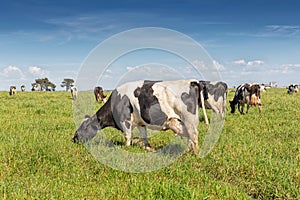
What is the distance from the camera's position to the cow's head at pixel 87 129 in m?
8.91

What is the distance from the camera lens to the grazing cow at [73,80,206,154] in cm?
809

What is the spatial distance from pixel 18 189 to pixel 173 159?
3259 mm

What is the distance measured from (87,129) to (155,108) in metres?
2.35

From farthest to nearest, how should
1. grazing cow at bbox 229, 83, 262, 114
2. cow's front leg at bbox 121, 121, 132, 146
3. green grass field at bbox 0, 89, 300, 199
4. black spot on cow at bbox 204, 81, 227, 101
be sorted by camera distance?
grazing cow at bbox 229, 83, 262, 114
black spot on cow at bbox 204, 81, 227, 101
cow's front leg at bbox 121, 121, 132, 146
green grass field at bbox 0, 89, 300, 199

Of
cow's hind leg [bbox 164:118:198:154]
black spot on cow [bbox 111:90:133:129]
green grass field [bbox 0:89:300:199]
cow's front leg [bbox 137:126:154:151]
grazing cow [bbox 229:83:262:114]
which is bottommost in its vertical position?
green grass field [bbox 0:89:300:199]

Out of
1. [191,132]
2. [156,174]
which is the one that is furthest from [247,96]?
[156,174]

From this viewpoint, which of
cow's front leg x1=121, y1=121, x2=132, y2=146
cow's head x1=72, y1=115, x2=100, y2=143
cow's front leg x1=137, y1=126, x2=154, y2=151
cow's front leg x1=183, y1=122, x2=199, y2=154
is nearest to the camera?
cow's front leg x1=183, y1=122, x2=199, y2=154

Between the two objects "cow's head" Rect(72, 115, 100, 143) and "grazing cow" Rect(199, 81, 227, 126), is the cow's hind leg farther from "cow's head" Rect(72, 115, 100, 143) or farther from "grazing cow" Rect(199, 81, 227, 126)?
"grazing cow" Rect(199, 81, 227, 126)

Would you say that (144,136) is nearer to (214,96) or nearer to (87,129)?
(87,129)

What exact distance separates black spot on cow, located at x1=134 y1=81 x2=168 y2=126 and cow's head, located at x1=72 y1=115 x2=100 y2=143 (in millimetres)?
1699

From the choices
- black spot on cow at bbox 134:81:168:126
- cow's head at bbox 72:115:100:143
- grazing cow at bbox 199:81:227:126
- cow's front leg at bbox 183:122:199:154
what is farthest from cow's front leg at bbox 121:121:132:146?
grazing cow at bbox 199:81:227:126

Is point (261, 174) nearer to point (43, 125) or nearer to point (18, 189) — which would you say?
→ point (18, 189)

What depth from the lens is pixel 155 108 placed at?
8133 millimetres

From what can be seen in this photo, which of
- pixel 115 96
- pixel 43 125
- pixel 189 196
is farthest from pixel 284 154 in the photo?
pixel 43 125
